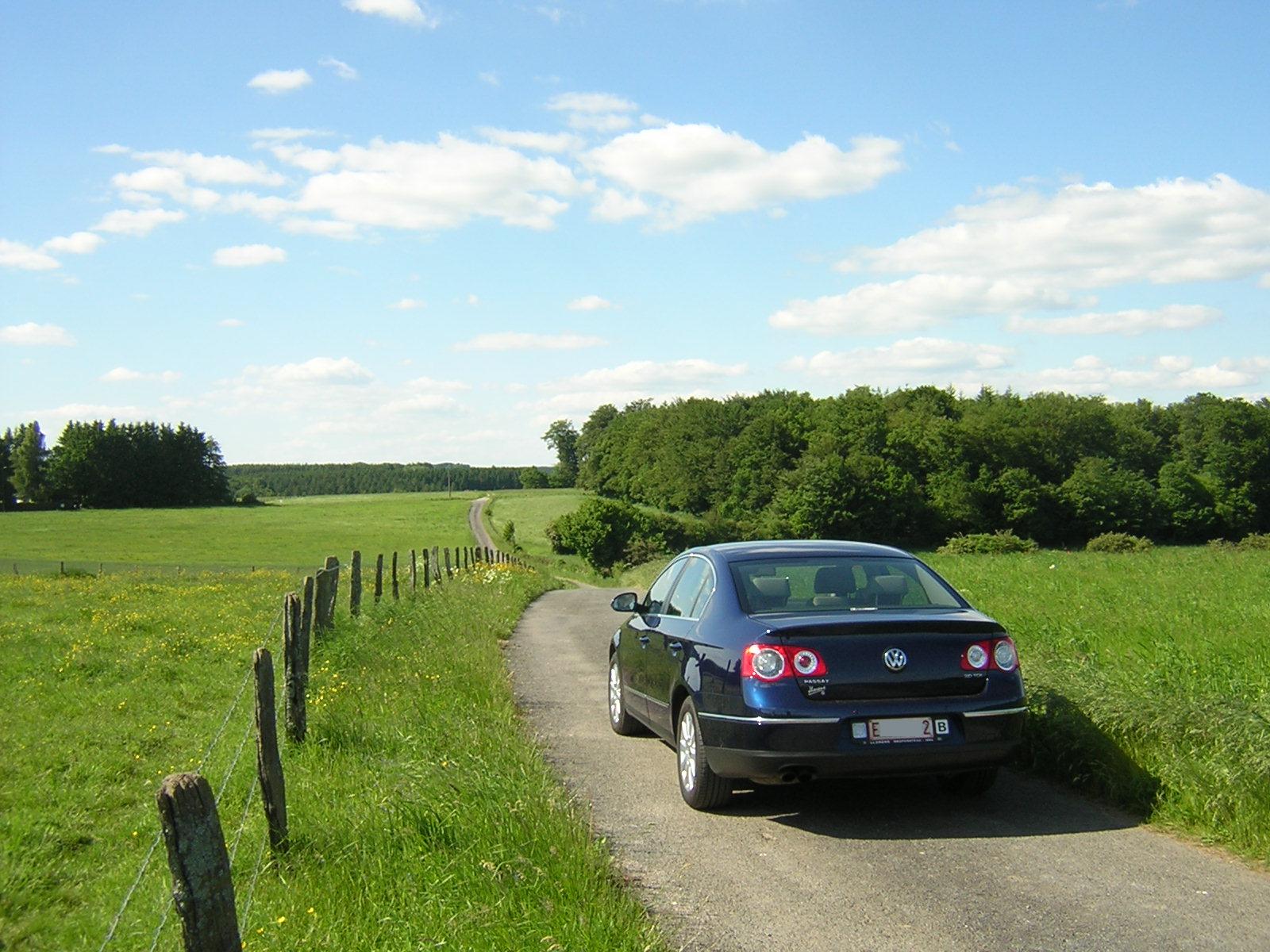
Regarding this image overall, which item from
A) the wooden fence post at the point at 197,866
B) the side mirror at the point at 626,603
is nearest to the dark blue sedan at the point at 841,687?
the side mirror at the point at 626,603

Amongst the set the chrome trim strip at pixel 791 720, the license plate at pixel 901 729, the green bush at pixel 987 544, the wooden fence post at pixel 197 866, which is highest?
the wooden fence post at pixel 197 866

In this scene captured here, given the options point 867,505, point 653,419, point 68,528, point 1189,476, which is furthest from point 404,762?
point 653,419

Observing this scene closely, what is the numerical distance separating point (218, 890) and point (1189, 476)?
3350 inches

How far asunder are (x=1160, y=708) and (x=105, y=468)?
120 m

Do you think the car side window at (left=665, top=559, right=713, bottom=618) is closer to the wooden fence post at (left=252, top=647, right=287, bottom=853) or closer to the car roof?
the car roof

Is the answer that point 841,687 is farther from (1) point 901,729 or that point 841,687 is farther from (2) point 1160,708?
(2) point 1160,708

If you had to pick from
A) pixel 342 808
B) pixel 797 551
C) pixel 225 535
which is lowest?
pixel 225 535

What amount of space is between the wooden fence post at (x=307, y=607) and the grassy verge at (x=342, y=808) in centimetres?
59

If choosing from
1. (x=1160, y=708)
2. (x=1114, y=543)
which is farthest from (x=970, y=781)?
(x=1114, y=543)

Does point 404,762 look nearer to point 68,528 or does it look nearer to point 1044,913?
point 1044,913

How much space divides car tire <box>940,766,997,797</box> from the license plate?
66cm

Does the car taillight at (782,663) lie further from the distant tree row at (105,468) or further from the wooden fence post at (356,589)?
the distant tree row at (105,468)

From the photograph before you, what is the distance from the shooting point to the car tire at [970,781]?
277 inches

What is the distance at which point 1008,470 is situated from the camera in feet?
257
